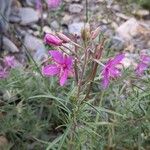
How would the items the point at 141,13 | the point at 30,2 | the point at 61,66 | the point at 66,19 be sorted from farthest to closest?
the point at 141,13, the point at 30,2, the point at 66,19, the point at 61,66

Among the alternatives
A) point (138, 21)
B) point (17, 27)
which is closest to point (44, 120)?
point (17, 27)

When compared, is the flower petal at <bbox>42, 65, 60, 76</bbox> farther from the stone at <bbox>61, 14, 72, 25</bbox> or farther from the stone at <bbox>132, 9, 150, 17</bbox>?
the stone at <bbox>132, 9, 150, 17</bbox>

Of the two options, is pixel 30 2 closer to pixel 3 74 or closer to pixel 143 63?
pixel 3 74

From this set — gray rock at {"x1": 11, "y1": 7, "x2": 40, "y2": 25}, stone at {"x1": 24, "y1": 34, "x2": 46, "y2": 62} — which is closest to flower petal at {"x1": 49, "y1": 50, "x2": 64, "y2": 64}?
stone at {"x1": 24, "y1": 34, "x2": 46, "y2": 62}

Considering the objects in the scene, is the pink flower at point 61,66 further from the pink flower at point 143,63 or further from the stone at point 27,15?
the stone at point 27,15

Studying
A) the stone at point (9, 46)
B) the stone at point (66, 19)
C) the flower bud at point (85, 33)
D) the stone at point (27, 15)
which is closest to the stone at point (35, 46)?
→ the stone at point (9, 46)

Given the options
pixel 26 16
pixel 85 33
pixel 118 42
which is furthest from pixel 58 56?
pixel 26 16

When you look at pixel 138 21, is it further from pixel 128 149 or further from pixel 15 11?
pixel 128 149
